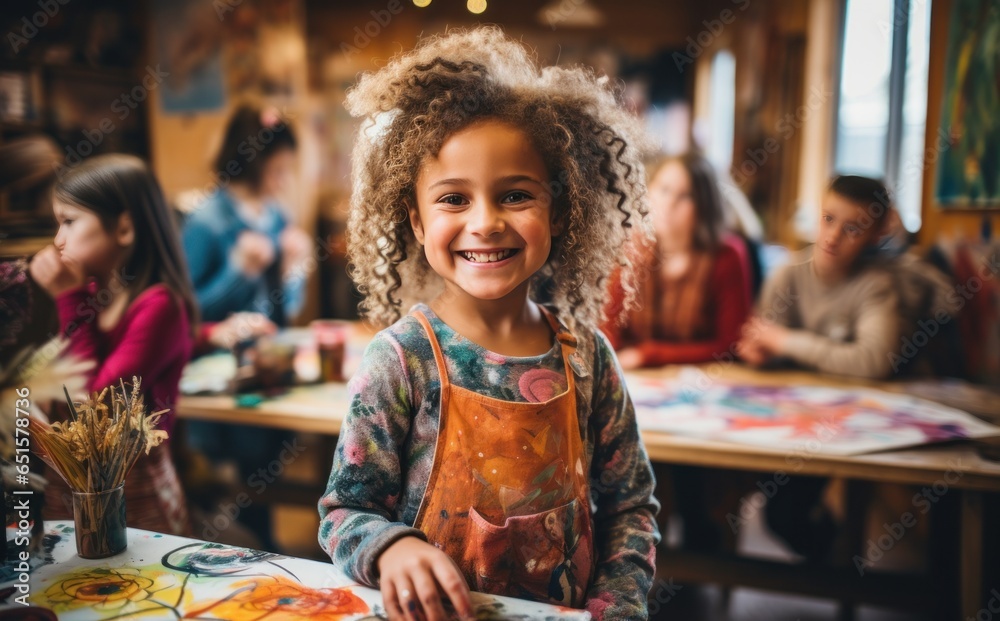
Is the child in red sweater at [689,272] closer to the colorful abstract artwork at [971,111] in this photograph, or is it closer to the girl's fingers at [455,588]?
the colorful abstract artwork at [971,111]

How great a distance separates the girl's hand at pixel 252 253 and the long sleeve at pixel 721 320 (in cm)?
164

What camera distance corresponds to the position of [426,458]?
1045 mm

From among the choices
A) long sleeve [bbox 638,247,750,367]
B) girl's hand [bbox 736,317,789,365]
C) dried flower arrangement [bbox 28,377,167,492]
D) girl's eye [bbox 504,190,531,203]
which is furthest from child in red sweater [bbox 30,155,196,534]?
girl's hand [bbox 736,317,789,365]

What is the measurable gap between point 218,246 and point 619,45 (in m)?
5.56

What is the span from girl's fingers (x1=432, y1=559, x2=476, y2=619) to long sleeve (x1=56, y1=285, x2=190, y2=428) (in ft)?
2.96

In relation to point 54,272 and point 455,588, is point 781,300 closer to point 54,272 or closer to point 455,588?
point 455,588

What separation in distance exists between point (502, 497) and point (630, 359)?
147 centimetres

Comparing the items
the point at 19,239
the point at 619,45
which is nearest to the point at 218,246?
the point at 19,239

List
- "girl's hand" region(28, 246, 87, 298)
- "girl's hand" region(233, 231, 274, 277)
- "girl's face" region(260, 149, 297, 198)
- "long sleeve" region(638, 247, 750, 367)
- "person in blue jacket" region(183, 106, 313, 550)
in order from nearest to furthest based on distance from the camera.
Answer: "girl's hand" region(28, 246, 87, 298), "long sleeve" region(638, 247, 750, 367), "person in blue jacket" region(183, 106, 313, 550), "girl's hand" region(233, 231, 274, 277), "girl's face" region(260, 149, 297, 198)

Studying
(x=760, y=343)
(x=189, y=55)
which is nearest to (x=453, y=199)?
(x=760, y=343)

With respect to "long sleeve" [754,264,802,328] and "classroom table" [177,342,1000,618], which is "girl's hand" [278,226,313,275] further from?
"long sleeve" [754,264,802,328]

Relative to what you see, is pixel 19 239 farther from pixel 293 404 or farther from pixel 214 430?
pixel 214 430

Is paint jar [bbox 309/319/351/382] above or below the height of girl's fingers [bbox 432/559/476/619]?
above

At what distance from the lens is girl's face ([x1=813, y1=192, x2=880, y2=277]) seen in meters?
1.81
